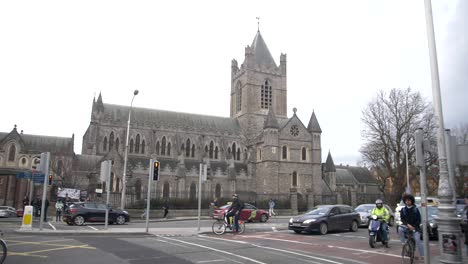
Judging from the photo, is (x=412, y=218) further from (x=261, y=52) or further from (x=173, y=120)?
(x=261, y=52)

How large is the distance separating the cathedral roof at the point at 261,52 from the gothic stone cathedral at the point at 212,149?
10949 mm

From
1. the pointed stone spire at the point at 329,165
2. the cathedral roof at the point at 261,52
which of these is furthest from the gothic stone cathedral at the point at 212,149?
the cathedral roof at the point at 261,52

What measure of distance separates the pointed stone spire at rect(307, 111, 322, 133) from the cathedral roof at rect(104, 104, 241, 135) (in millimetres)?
11605

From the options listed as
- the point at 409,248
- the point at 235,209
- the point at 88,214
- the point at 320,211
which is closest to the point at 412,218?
the point at 409,248

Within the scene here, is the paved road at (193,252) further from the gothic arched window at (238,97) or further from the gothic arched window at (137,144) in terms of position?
the gothic arched window at (238,97)

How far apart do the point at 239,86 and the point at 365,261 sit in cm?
5730

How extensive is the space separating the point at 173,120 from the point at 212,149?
7.39 metres

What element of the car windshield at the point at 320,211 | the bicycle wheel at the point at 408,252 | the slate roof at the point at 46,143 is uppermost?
the slate roof at the point at 46,143

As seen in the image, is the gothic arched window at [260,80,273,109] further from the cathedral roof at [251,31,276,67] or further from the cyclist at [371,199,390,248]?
the cyclist at [371,199,390,248]

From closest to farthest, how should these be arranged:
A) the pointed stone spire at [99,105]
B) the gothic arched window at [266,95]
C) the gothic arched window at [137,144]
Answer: the pointed stone spire at [99,105] → the gothic arched window at [137,144] → the gothic arched window at [266,95]

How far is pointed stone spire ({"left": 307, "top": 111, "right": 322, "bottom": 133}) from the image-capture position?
2125 inches

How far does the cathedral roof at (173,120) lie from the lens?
53.4m

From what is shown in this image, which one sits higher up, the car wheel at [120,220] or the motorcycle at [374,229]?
the motorcycle at [374,229]

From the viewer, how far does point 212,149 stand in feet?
186
